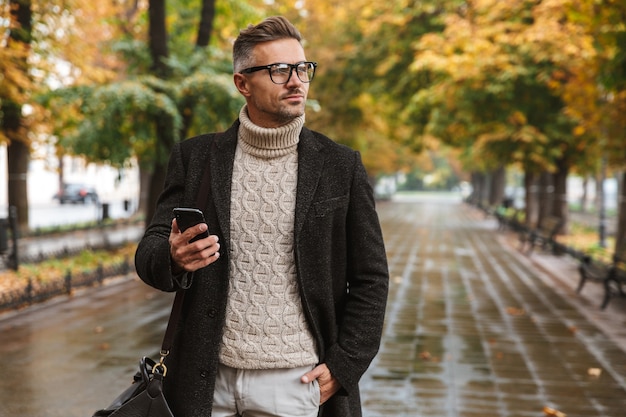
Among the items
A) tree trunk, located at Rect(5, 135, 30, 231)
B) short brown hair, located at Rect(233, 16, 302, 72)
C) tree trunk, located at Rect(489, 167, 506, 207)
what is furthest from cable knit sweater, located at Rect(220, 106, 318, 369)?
tree trunk, located at Rect(489, 167, 506, 207)

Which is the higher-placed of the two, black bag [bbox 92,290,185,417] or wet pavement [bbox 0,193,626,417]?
black bag [bbox 92,290,185,417]

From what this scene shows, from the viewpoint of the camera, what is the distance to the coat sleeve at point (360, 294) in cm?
224

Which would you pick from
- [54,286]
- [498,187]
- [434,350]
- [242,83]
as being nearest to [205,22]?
[54,286]

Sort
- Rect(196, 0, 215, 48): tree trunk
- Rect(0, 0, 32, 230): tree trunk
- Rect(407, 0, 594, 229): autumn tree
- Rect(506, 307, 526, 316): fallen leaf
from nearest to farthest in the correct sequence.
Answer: Rect(506, 307, 526, 316): fallen leaf, Rect(196, 0, 215, 48): tree trunk, Rect(0, 0, 32, 230): tree trunk, Rect(407, 0, 594, 229): autumn tree

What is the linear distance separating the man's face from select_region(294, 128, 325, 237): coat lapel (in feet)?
0.36

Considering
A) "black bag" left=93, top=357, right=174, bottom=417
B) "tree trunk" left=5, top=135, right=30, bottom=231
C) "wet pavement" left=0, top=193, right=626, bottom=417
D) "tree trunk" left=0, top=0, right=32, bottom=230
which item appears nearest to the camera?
"black bag" left=93, top=357, right=174, bottom=417

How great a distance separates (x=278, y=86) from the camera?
2.23 meters

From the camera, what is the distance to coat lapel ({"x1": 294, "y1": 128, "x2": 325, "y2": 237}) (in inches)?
86.9

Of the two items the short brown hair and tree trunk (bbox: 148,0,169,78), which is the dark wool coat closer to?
the short brown hair

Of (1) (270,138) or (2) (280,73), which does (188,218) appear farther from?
(2) (280,73)

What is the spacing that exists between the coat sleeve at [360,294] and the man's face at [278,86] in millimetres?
276

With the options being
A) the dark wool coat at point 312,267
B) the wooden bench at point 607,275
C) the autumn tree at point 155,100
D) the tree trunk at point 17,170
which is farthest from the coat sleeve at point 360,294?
the tree trunk at point 17,170

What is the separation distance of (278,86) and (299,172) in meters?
0.26

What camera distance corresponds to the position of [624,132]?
40.2 feet
